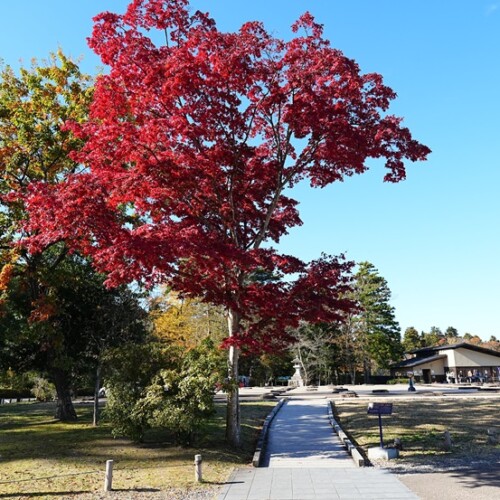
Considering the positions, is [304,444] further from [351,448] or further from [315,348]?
[315,348]

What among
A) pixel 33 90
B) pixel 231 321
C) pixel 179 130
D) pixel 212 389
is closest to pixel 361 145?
pixel 179 130

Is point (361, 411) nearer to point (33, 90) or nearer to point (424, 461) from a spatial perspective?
point (424, 461)

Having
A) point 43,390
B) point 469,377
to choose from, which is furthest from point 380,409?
point 469,377

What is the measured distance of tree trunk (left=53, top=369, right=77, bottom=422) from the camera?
20422mm

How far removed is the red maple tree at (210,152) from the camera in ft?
41.1

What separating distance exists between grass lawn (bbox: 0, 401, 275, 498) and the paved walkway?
81 centimetres

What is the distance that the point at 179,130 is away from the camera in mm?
13039

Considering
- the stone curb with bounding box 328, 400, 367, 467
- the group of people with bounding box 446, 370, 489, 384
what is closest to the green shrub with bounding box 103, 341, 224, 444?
the stone curb with bounding box 328, 400, 367, 467

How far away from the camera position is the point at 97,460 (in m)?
12.6

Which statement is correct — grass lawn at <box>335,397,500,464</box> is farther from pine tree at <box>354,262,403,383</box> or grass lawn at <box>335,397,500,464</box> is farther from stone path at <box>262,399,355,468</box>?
pine tree at <box>354,262,403,383</box>

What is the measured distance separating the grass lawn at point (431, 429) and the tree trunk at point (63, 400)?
11.9m

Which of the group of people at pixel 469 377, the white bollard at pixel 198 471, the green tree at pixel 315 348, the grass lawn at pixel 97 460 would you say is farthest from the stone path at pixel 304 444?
the group of people at pixel 469 377

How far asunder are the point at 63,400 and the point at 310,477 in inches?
551

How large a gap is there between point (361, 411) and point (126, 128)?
18.4 m
